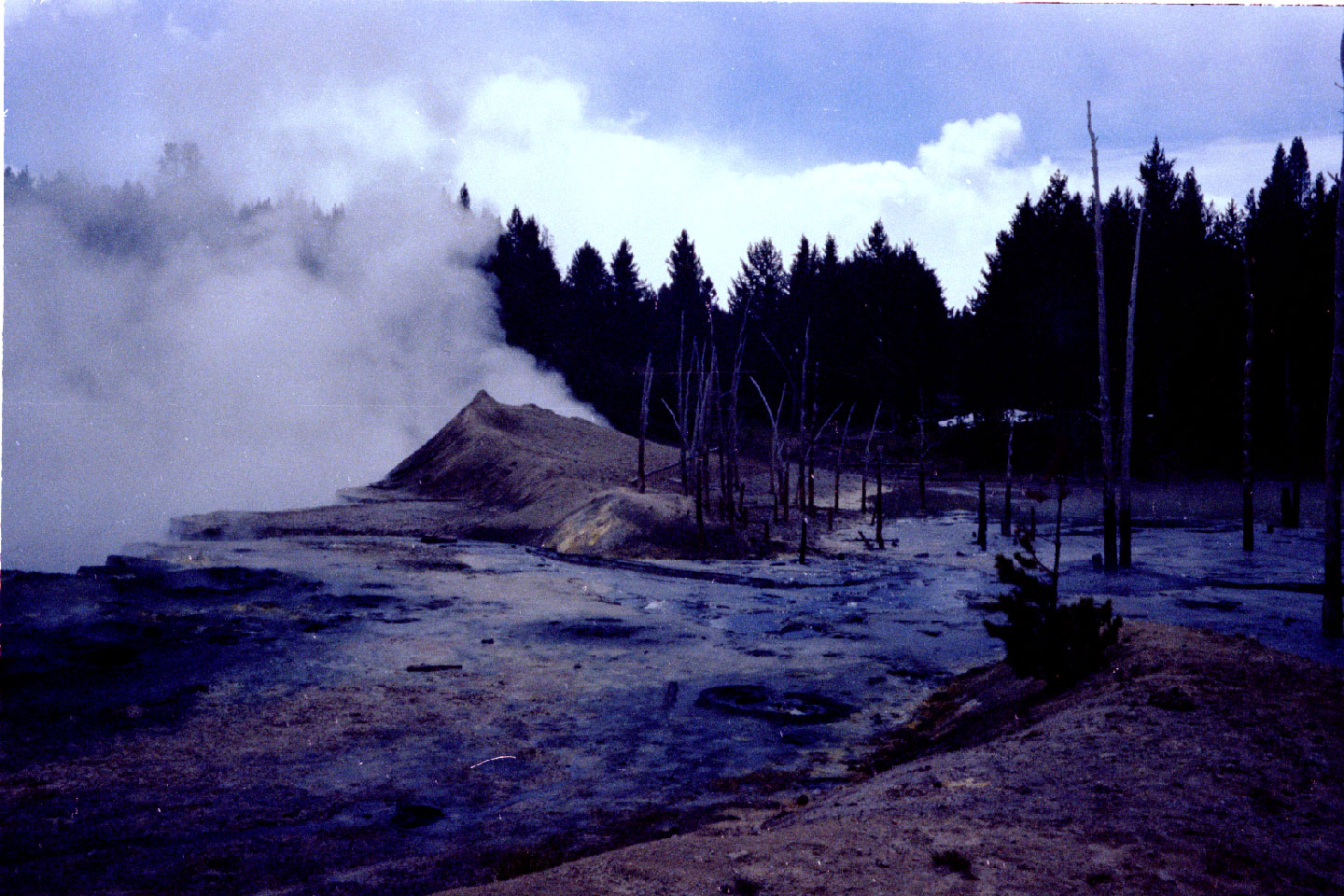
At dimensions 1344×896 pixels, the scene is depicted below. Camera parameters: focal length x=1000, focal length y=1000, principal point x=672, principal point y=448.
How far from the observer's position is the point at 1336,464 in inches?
496

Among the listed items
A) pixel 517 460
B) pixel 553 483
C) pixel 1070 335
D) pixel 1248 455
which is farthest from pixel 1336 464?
pixel 1070 335

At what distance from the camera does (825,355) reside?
56406 mm

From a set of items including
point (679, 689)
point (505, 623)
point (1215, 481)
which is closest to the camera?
point (679, 689)

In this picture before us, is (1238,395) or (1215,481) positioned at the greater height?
(1238,395)

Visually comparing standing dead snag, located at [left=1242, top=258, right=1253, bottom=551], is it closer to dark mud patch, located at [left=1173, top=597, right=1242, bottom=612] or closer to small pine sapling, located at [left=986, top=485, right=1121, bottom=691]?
dark mud patch, located at [left=1173, top=597, right=1242, bottom=612]

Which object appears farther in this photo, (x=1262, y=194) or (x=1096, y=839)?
(x=1262, y=194)

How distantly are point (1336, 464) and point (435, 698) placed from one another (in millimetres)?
11333

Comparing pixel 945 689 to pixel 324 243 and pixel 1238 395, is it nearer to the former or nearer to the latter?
pixel 1238 395

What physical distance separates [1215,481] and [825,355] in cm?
2265

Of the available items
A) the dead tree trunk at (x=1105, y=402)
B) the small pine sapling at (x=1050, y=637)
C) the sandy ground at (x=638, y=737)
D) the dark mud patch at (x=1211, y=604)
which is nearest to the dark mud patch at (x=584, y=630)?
the sandy ground at (x=638, y=737)

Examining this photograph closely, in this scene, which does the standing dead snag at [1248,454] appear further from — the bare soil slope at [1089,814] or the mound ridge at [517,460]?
the mound ridge at [517,460]

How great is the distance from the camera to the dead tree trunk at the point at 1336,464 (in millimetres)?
12367

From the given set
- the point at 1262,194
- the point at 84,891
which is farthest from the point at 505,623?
the point at 1262,194

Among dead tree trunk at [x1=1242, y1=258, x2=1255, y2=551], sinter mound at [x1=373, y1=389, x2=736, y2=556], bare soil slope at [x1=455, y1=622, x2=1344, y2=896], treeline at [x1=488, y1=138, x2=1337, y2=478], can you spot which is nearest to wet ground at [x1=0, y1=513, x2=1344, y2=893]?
bare soil slope at [x1=455, y1=622, x2=1344, y2=896]
